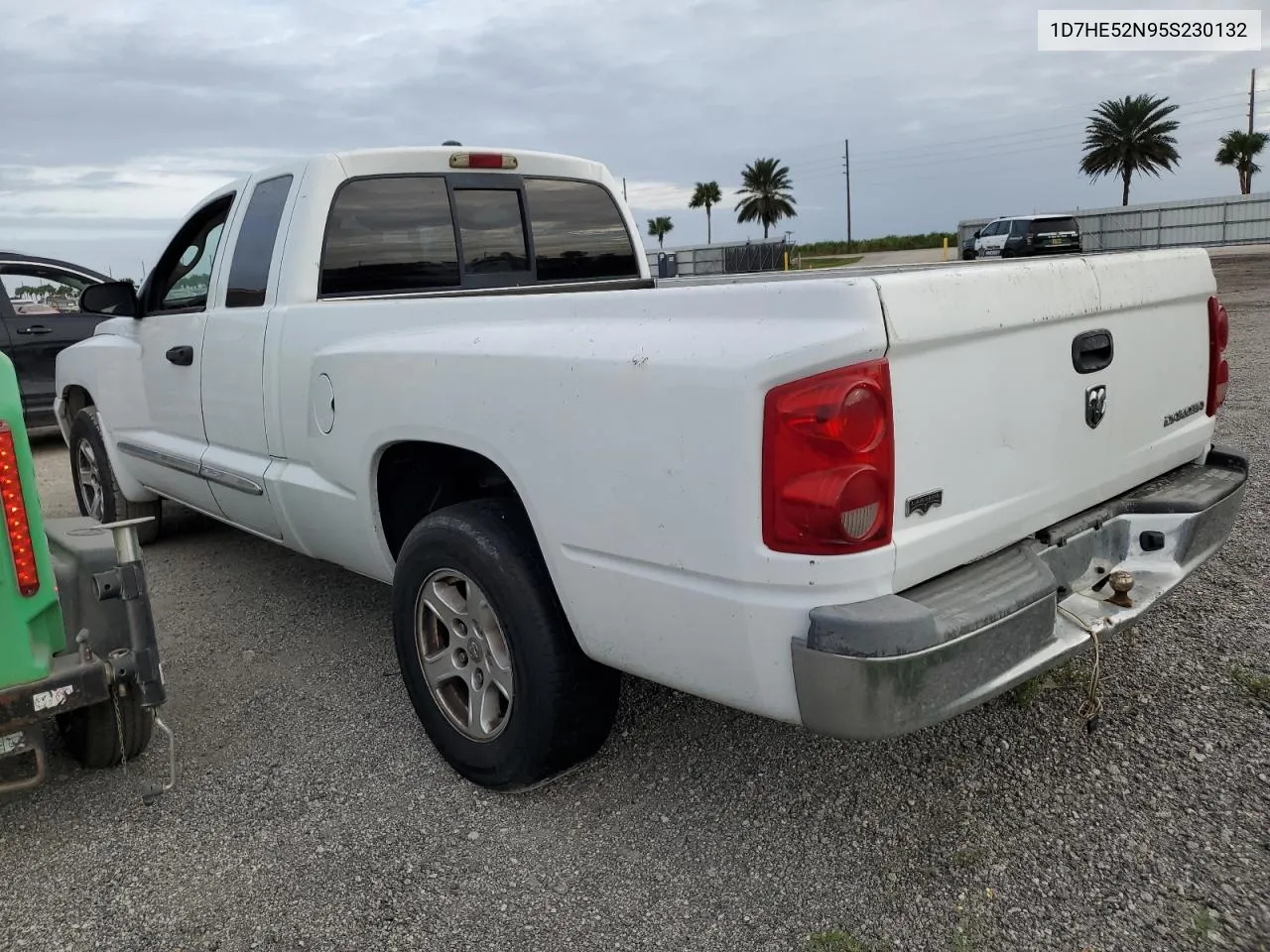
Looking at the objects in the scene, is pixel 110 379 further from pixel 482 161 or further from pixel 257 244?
pixel 482 161

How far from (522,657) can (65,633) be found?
134 cm

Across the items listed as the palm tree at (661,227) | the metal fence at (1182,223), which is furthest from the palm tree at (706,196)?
the metal fence at (1182,223)

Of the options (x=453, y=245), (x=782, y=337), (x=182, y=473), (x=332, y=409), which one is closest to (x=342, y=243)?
(x=453, y=245)

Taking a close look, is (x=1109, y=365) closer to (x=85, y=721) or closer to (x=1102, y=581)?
(x=1102, y=581)

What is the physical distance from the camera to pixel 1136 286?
2.88 m

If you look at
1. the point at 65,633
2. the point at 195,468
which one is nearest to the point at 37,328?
the point at 195,468

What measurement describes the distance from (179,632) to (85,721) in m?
1.40

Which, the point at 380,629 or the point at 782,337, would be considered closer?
the point at 782,337

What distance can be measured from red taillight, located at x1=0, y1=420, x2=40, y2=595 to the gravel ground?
32.9 inches

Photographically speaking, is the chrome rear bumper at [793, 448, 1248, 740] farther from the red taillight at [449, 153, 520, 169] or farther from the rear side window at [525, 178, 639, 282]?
the red taillight at [449, 153, 520, 169]

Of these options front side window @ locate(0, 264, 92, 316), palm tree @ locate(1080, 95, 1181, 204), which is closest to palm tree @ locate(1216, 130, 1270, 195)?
palm tree @ locate(1080, 95, 1181, 204)

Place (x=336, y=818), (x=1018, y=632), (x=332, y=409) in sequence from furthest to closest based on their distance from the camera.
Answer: (x=332, y=409)
(x=336, y=818)
(x=1018, y=632)

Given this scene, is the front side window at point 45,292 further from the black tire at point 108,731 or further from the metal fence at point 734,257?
the metal fence at point 734,257

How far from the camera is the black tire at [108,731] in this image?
3.25 metres
